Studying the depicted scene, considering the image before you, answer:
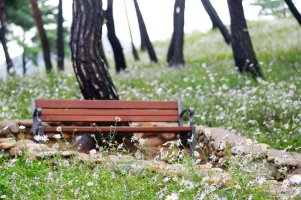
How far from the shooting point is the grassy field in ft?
16.0

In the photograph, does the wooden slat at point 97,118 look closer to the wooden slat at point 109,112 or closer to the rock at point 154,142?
the wooden slat at point 109,112

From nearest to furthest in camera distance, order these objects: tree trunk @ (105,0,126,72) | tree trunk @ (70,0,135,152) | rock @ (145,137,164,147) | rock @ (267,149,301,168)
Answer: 1. rock @ (267,149,301,168)
2. tree trunk @ (70,0,135,152)
3. rock @ (145,137,164,147)
4. tree trunk @ (105,0,126,72)

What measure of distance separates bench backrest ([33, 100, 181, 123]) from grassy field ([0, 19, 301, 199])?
0.68m

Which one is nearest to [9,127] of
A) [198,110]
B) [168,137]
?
[168,137]

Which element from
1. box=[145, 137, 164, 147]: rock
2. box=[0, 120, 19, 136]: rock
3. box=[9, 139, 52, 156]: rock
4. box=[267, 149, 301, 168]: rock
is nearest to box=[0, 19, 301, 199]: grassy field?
box=[9, 139, 52, 156]: rock

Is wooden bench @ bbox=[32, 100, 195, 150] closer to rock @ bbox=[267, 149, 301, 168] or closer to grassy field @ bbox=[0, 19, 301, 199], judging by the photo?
grassy field @ bbox=[0, 19, 301, 199]

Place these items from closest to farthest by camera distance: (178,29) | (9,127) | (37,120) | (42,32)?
(37,120) < (9,127) < (178,29) < (42,32)

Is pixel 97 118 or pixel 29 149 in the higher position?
pixel 29 149

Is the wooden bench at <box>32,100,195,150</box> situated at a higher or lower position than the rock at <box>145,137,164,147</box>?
higher

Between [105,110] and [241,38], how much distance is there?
649 cm

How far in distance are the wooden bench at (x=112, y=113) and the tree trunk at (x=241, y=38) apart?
539cm

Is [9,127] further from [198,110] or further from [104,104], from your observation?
[198,110]

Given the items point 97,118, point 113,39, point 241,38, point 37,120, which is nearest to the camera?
point 37,120

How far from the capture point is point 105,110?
8414 millimetres
